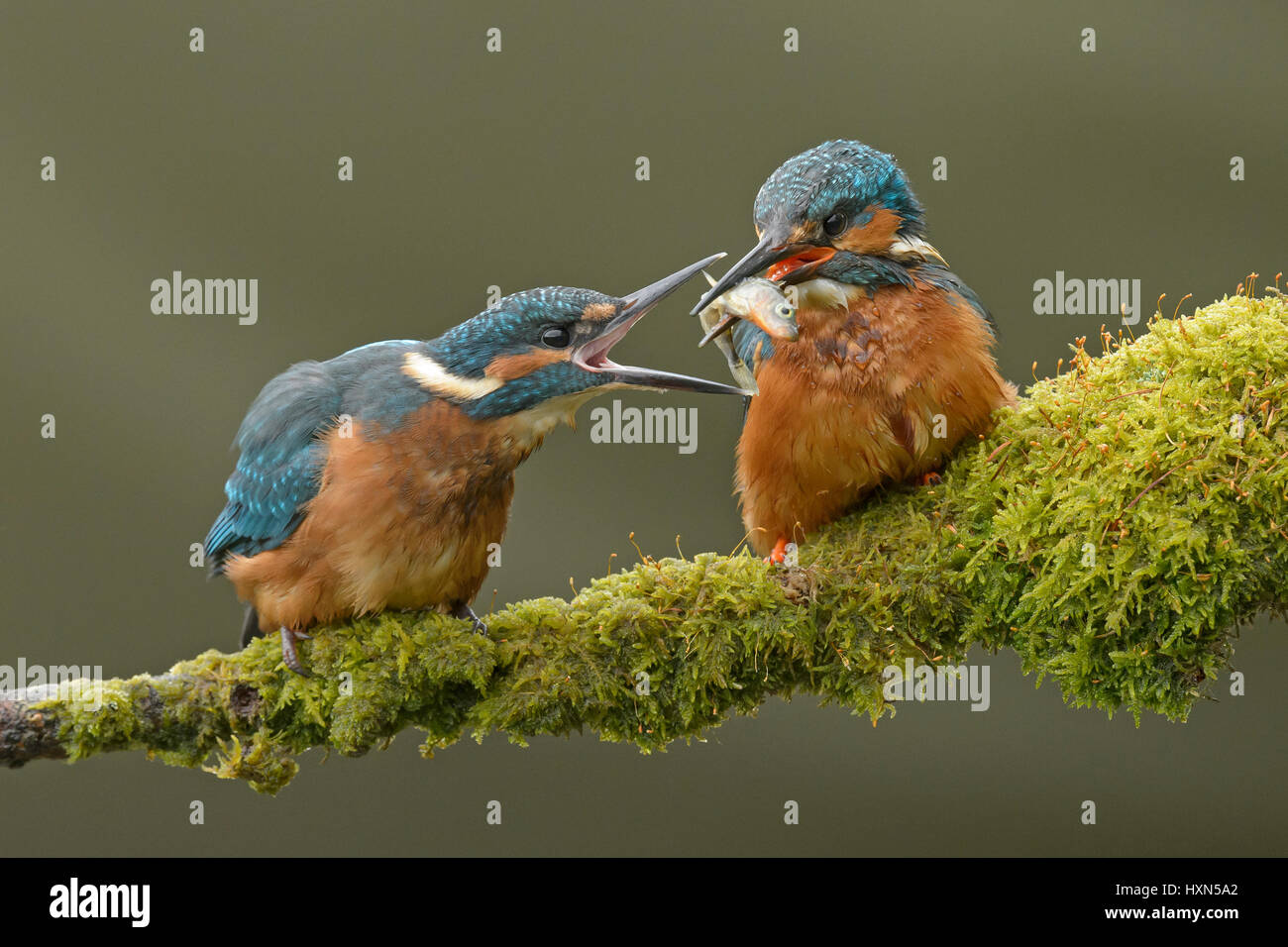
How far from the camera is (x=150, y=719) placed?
2703 millimetres

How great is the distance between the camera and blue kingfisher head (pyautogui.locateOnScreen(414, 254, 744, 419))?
256 centimetres

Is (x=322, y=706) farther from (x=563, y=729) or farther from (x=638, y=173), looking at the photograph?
(x=638, y=173)

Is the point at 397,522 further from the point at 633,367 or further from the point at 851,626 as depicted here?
the point at 851,626

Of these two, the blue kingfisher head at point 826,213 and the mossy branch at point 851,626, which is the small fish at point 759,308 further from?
the mossy branch at point 851,626

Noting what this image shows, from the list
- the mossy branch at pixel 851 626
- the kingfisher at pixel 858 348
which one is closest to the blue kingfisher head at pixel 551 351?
the kingfisher at pixel 858 348

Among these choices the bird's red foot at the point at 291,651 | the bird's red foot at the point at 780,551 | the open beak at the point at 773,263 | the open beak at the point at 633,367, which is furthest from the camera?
the bird's red foot at the point at 780,551

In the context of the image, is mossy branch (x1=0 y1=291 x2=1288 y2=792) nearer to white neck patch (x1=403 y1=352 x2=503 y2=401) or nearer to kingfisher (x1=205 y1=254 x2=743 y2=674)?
kingfisher (x1=205 y1=254 x2=743 y2=674)

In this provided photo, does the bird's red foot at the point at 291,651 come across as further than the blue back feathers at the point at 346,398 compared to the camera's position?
Yes

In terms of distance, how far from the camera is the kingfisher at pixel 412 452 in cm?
258

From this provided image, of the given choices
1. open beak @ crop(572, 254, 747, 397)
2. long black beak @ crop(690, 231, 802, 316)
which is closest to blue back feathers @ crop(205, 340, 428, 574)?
open beak @ crop(572, 254, 747, 397)

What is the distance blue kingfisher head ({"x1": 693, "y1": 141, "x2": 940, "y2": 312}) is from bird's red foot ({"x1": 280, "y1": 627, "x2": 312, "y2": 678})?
3.89ft

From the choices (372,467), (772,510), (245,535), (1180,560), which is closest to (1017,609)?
(1180,560)

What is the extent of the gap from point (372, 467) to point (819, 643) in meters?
1.07

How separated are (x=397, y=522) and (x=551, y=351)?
0.51 metres
